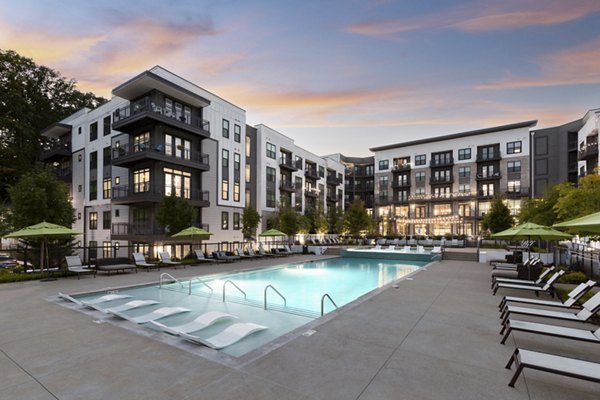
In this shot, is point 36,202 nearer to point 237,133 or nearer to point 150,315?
point 150,315

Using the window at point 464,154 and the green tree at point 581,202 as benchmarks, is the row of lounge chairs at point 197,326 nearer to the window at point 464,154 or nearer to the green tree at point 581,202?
the green tree at point 581,202

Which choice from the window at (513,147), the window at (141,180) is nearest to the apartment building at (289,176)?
the window at (141,180)

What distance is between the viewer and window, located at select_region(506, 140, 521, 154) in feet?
148

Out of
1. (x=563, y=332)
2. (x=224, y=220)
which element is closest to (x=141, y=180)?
(x=224, y=220)

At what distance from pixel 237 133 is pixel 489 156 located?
39.4 m

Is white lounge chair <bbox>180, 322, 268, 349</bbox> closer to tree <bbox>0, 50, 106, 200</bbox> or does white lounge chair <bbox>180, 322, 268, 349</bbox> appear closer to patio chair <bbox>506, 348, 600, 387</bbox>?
patio chair <bbox>506, 348, 600, 387</bbox>

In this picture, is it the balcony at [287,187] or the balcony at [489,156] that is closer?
the balcony at [287,187]

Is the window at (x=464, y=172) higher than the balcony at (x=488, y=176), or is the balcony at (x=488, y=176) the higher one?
the window at (x=464, y=172)

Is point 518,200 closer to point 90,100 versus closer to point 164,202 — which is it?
point 164,202

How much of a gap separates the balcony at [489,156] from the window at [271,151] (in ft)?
106

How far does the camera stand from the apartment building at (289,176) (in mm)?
37281

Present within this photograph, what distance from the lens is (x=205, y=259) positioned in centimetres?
2148

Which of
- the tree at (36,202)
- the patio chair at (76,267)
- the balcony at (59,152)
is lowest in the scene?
the patio chair at (76,267)

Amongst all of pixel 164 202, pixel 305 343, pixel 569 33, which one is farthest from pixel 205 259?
pixel 569 33
